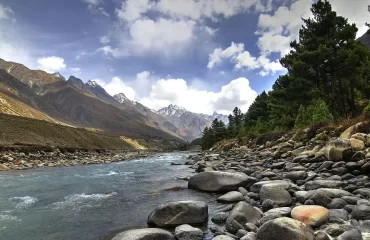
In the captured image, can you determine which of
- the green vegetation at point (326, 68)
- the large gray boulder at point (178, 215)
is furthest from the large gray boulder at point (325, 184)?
the green vegetation at point (326, 68)

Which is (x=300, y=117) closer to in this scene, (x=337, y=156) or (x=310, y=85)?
(x=310, y=85)

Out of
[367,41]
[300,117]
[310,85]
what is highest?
[367,41]

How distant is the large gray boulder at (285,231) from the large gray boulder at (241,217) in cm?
117

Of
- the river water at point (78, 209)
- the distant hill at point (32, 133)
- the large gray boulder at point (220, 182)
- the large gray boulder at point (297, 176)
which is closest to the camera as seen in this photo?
the river water at point (78, 209)

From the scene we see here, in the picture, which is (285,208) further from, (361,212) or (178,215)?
(178,215)

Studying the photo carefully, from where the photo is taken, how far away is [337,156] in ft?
44.0

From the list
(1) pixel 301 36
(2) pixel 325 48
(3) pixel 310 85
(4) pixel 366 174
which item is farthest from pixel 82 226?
(1) pixel 301 36

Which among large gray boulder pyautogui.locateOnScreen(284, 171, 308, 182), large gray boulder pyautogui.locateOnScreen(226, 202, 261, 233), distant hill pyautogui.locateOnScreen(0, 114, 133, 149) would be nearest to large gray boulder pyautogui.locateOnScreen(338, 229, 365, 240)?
large gray boulder pyautogui.locateOnScreen(226, 202, 261, 233)

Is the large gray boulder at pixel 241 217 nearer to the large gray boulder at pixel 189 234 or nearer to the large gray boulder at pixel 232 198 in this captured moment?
the large gray boulder at pixel 189 234

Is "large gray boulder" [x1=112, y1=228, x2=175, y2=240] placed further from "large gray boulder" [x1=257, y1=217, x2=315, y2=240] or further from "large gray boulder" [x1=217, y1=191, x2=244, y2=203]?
"large gray boulder" [x1=217, y1=191, x2=244, y2=203]

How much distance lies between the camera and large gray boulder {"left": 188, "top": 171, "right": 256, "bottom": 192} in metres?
12.1

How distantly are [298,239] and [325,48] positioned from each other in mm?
28798

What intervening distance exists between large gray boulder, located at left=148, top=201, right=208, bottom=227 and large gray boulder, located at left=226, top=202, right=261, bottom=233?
102 centimetres

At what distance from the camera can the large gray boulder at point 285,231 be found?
5.61 metres
